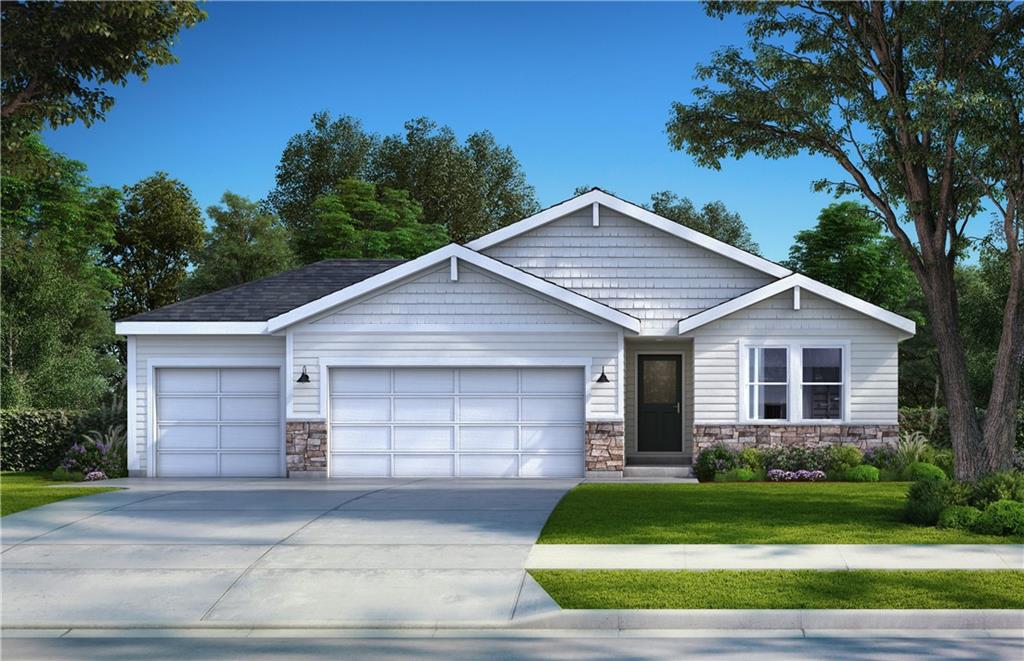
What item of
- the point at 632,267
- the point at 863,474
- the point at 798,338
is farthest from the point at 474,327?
the point at 863,474

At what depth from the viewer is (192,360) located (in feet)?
68.4

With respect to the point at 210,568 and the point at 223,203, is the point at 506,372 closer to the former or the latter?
the point at 210,568

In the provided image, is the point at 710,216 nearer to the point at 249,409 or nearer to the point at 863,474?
the point at 863,474

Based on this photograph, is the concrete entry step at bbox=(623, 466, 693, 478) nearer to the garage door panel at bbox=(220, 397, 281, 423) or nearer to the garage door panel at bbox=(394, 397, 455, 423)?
the garage door panel at bbox=(394, 397, 455, 423)

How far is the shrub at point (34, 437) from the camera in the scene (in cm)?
2323

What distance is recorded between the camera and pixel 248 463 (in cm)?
2094

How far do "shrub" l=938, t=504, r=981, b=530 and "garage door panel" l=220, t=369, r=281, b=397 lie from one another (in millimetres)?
13112

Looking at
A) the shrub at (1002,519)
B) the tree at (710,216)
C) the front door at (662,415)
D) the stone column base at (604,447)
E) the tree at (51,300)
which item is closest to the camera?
the shrub at (1002,519)

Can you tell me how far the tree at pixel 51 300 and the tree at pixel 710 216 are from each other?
2902 cm

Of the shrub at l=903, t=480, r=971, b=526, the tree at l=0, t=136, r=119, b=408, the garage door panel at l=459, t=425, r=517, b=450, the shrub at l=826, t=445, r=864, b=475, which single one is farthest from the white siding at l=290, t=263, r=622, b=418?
the tree at l=0, t=136, r=119, b=408

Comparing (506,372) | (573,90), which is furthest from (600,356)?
(573,90)

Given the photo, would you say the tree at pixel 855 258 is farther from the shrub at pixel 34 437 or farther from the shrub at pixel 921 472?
the shrub at pixel 34 437

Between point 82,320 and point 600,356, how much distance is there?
1072 inches

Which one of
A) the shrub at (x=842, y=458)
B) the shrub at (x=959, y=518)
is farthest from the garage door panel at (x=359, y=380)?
the shrub at (x=959, y=518)
